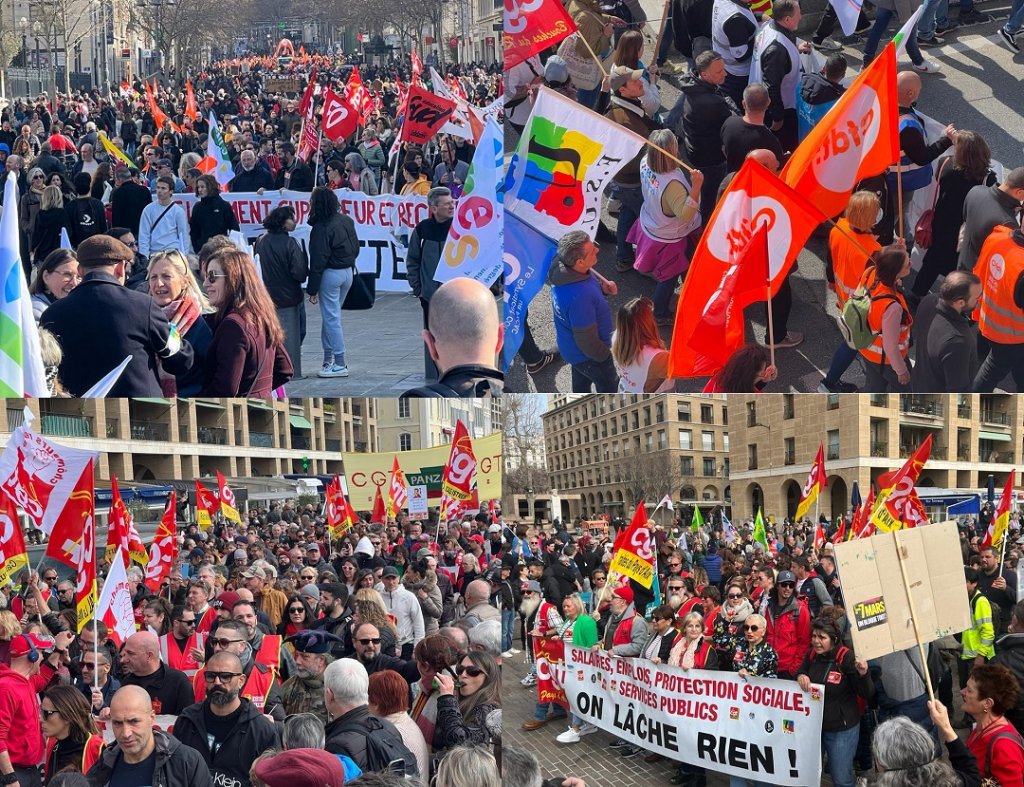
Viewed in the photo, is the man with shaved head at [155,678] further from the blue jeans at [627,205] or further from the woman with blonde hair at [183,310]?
the blue jeans at [627,205]

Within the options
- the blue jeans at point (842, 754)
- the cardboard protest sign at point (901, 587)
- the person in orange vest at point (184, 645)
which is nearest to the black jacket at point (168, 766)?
the person in orange vest at point (184, 645)

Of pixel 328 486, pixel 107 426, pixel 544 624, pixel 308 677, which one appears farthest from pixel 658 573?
pixel 107 426

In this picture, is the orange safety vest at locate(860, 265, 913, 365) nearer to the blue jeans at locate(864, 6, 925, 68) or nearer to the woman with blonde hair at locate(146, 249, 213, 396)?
the blue jeans at locate(864, 6, 925, 68)

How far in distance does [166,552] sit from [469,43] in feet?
16.3

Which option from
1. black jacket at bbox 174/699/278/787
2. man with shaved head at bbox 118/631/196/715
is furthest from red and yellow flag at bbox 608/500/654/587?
man with shaved head at bbox 118/631/196/715

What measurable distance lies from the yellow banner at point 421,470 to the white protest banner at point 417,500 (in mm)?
48

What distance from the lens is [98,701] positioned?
21.1 ft

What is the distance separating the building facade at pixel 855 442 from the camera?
671 centimetres

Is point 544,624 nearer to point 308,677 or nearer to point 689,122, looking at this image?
point 308,677

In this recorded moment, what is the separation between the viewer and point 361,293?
8555mm

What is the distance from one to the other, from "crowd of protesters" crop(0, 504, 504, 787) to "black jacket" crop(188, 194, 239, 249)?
277cm

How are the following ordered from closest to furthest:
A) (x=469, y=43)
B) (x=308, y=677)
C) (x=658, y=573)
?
1. (x=308, y=677)
2. (x=658, y=573)
3. (x=469, y=43)

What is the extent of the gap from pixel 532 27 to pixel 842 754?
16.4 ft

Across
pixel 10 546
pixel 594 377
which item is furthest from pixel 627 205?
pixel 10 546
